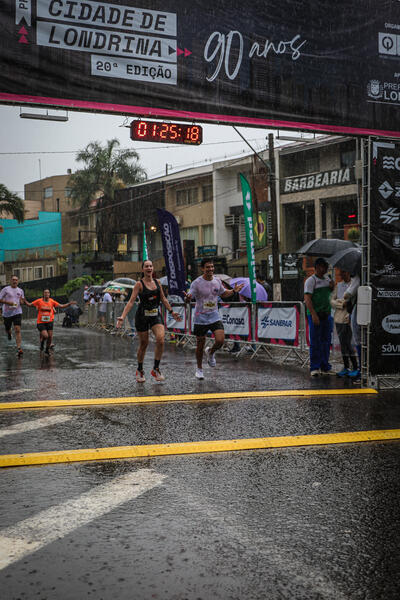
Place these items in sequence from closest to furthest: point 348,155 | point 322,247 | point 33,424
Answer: point 33,424, point 322,247, point 348,155

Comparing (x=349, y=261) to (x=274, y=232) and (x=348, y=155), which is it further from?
(x=348, y=155)

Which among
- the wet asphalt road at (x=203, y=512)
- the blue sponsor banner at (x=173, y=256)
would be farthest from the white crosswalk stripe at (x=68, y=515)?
the blue sponsor banner at (x=173, y=256)

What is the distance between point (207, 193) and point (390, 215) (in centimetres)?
3826

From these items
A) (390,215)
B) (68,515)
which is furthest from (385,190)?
(68,515)

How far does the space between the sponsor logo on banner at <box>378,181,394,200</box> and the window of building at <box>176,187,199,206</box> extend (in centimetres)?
3901

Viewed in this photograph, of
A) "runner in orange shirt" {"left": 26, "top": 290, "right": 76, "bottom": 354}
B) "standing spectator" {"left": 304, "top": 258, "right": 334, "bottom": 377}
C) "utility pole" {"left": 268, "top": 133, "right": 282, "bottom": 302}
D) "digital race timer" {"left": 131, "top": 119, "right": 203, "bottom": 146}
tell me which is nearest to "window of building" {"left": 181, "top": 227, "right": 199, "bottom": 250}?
"utility pole" {"left": 268, "top": 133, "right": 282, "bottom": 302}

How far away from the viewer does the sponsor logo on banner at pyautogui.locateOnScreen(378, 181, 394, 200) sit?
31.0ft

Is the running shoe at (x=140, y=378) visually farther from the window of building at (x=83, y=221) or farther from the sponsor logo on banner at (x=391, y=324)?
the window of building at (x=83, y=221)

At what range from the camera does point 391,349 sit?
382 inches

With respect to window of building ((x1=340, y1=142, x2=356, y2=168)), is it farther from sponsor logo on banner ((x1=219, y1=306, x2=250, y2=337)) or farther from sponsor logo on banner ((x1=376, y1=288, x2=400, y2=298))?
sponsor logo on banner ((x1=376, y1=288, x2=400, y2=298))

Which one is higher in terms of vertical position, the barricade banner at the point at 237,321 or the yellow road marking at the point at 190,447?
the barricade banner at the point at 237,321

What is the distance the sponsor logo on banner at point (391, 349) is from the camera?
967 centimetres

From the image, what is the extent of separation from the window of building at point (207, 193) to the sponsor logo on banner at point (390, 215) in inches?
1474

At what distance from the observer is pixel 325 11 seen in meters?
12.2
